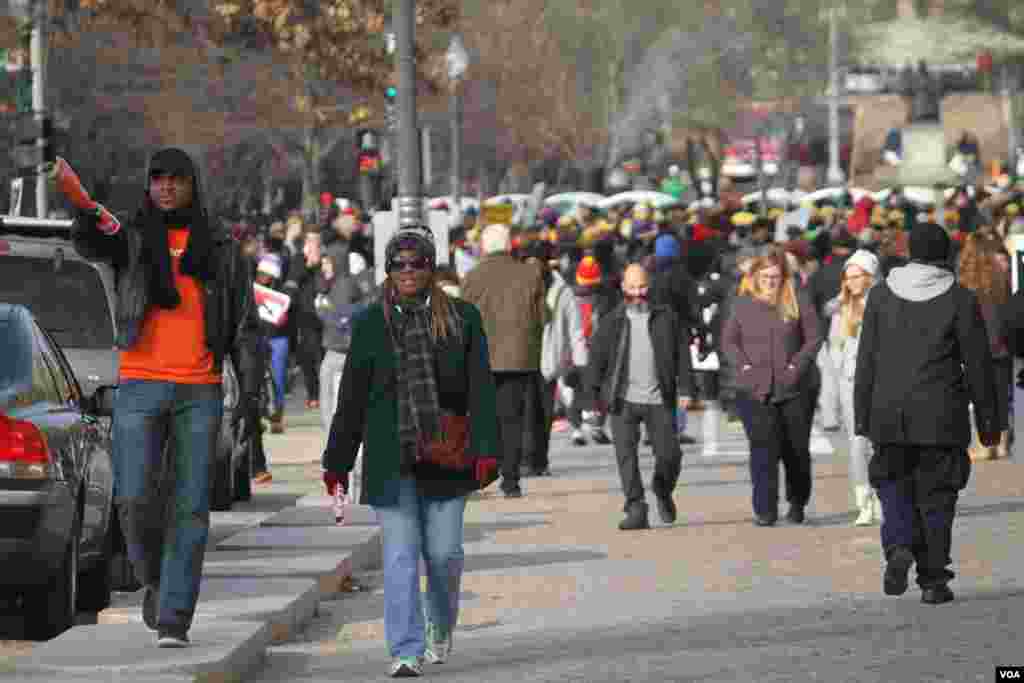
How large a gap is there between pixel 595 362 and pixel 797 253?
32.4 ft

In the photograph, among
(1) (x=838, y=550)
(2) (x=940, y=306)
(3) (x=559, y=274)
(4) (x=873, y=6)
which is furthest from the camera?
(4) (x=873, y=6)

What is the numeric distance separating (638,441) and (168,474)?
7190mm

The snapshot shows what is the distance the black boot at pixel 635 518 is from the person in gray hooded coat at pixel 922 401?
13.9 feet

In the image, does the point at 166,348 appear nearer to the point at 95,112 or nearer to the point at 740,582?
the point at 740,582

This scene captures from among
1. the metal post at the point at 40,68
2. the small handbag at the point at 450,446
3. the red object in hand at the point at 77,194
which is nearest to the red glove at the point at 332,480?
the small handbag at the point at 450,446

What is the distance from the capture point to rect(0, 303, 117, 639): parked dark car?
12203 millimetres

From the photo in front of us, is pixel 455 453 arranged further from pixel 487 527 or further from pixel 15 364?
pixel 487 527

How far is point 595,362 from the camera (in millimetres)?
18484

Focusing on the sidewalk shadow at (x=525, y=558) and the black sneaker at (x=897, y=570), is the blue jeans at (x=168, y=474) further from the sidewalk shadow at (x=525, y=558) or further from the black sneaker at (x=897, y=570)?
the sidewalk shadow at (x=525, y=558)

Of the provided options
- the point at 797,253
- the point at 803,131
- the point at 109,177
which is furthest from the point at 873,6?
the point at 797,253

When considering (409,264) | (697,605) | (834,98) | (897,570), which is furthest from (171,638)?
(834,98)

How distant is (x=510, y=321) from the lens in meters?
21.6

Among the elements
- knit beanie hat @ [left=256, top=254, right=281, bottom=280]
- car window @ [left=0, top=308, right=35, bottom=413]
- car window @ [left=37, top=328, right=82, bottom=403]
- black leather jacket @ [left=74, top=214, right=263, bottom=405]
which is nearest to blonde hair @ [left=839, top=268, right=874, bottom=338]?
car window @ [left=37, top=328, right=82, bottom=403]

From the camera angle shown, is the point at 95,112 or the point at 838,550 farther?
the point at 95,112
